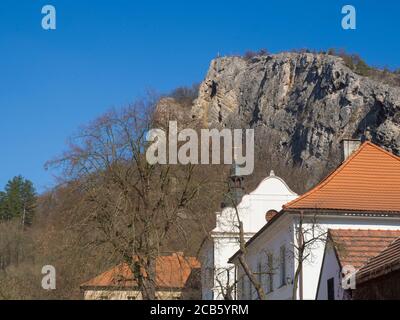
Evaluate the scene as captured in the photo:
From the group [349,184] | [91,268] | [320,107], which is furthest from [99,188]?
[320,107]

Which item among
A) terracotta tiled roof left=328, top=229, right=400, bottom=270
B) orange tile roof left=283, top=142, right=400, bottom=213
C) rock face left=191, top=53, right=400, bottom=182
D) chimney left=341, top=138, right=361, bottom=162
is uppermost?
rock face left=191, top=53, right=400, bottom=182

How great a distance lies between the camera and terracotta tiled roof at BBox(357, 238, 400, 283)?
52.5 feet

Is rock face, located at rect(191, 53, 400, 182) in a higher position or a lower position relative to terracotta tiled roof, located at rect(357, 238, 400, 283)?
higher

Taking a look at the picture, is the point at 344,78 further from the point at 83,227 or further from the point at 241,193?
the point at 83,227

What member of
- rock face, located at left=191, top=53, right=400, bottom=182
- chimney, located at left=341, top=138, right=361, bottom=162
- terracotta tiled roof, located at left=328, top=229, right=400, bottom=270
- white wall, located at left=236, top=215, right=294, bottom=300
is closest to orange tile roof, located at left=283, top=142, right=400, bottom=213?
white wall, located at left=236, top=215, right=294, bottom=300

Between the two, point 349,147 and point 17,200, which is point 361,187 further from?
point 17,200

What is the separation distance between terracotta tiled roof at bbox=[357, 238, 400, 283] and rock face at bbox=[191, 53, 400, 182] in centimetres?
6468

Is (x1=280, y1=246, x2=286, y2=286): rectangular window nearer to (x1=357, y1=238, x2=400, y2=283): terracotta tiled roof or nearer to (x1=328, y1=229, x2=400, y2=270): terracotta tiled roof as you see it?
(x1=328, y1=229, x2=400, y2=270): terracotta tiled roof

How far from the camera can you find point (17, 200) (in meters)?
78.2

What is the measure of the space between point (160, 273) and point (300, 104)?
79194mm

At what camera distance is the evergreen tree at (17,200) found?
68.3 m

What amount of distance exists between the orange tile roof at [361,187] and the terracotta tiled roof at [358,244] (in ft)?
17.1

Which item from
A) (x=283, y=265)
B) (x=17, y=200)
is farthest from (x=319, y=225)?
(x=17, y=200)

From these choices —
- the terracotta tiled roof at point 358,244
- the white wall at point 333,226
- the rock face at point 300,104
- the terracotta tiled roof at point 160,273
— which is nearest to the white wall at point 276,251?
the white wall at point 333,226
